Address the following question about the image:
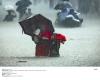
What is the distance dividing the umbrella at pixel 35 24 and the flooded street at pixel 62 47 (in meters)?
0.03

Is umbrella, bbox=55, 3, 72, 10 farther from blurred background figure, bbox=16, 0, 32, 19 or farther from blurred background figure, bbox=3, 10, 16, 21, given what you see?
blurred background figure, bbox=3, 10, 16, 21

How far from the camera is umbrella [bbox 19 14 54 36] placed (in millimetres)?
2643

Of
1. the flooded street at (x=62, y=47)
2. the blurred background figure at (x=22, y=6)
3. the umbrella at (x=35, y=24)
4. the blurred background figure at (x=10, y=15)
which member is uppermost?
the blurred background figure at (x=22, y=6)

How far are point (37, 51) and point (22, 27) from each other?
18 centimetres

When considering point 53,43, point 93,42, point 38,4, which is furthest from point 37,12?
point 93,42

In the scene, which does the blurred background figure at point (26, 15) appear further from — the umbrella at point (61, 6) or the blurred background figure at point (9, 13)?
the umbrella at point (61, 6)

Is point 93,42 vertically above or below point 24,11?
below

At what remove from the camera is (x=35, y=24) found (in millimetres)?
2666

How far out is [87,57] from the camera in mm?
2654

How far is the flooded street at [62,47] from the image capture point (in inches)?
104

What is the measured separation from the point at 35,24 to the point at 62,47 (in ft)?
0.74

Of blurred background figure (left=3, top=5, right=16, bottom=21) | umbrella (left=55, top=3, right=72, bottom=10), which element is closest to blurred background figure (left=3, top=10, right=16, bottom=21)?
blurred background figure (left=3, top=5, right=16, bottom=21)

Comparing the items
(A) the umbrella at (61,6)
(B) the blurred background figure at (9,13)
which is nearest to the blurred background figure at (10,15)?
(B) the blurred background figure at (9,13)

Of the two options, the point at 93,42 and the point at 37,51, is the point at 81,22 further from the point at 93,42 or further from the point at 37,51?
the point at 37,51
